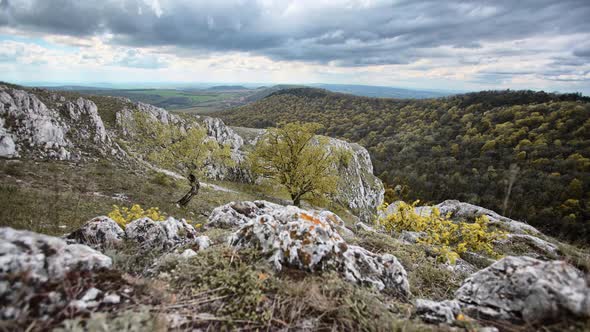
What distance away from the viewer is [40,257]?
349cm

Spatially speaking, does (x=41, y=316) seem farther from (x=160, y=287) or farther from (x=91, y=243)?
(x=91, y=243)

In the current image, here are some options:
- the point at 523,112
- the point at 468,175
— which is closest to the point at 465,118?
the point at 523,112

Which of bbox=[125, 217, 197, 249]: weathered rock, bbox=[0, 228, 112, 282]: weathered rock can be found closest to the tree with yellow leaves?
bbox=[125, 217, 197, 249]: weathered rock

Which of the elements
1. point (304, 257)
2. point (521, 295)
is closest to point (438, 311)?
point (521, 295)

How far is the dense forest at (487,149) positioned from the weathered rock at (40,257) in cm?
6390

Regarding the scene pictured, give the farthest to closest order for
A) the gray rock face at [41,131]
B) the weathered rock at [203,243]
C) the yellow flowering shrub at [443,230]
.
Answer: the gray rock face at [41,131], the yellow flowering shrub at [443,230], the weathered rock at [203,243]

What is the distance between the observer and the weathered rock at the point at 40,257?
127 inches

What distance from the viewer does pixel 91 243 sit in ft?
22.1

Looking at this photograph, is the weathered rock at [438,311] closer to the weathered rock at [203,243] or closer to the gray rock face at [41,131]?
the weathered rock at [203,243]

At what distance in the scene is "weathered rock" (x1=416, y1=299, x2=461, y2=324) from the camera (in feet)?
13.0

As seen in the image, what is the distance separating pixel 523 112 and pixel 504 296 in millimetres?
166581

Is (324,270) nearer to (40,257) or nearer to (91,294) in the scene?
(91,294)

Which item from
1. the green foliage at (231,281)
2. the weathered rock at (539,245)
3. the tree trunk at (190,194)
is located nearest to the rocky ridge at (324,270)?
the green foliage at (231,281)

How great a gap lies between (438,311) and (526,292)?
1346 mm
